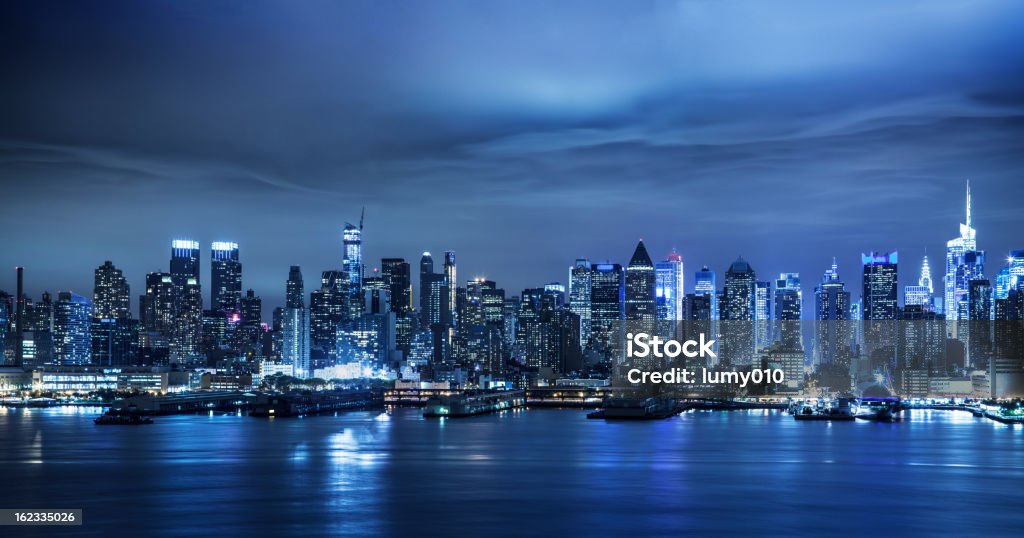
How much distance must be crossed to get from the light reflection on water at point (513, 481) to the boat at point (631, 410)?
20.6 m

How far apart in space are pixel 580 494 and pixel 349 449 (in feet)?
66.9

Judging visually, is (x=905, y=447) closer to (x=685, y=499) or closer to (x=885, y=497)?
(x=885, y=497)

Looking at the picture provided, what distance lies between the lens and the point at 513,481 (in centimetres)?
4044

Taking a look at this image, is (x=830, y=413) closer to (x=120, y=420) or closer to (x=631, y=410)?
(x=631, y=410)

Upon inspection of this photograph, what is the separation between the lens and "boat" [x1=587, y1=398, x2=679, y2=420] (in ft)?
298

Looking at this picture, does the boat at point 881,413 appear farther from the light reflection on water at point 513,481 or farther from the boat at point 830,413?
the light reflection on water at point 513,481

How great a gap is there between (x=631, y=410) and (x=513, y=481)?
5218 centimetres

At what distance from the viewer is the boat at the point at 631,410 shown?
90812mm

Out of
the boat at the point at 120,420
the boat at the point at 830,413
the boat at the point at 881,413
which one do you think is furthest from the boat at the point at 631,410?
the boat at the point at 120,420

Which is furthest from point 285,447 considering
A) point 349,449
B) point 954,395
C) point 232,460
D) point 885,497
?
point 954,395

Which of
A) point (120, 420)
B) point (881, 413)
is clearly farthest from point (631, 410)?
point (120, 420)

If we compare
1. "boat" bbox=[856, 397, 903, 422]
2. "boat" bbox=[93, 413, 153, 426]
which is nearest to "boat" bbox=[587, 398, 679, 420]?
"boat" bbox=[856, 397, 903, 422]

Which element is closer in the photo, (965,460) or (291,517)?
(291,517)

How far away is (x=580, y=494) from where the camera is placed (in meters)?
36.8
